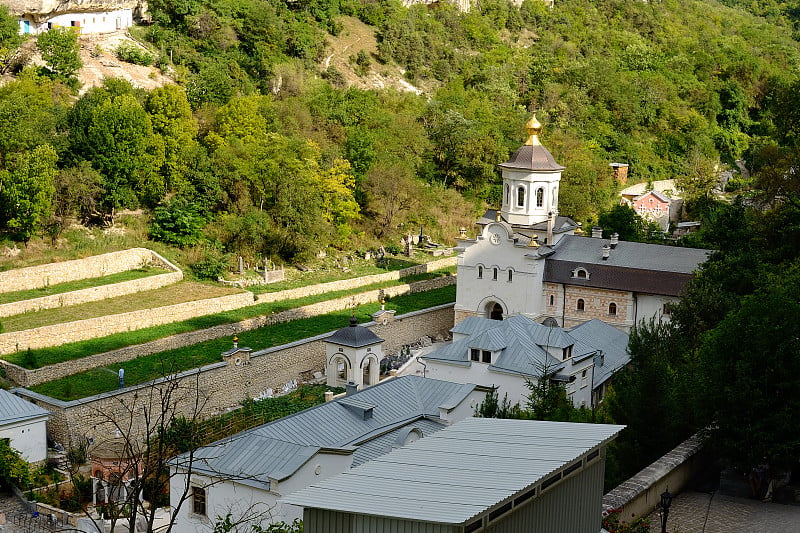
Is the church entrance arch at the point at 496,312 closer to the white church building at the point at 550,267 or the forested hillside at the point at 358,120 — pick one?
the white church building at the point at 550,267

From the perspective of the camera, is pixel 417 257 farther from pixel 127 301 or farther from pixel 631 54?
pixel 631 54

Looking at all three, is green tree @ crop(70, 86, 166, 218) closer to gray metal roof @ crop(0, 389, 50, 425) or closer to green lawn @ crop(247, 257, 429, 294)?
green lawn @ crop(247, 257, 429, 294)

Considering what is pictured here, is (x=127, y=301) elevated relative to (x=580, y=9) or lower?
lower

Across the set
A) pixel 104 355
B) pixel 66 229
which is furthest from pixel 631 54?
pixel 104 355

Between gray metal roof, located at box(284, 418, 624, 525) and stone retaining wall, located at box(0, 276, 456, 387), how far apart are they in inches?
616

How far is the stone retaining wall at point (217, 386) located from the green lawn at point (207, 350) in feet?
2.55

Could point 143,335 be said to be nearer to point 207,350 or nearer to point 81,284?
point 207,350

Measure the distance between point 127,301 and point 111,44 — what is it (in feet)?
58.6

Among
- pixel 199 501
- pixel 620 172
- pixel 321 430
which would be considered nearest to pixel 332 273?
pixel 321 430

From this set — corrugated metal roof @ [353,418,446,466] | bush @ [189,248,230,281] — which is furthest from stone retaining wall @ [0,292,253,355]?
corrugated metal roof @ [353,418,446,466]

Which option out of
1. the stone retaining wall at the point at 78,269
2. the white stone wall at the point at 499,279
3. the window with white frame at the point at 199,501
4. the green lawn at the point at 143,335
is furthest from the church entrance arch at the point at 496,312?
the window with white frame at the point at 199,501

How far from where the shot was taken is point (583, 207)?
147 ft

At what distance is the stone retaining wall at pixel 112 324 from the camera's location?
84.1 ft

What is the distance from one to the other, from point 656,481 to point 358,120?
34.8 meters
